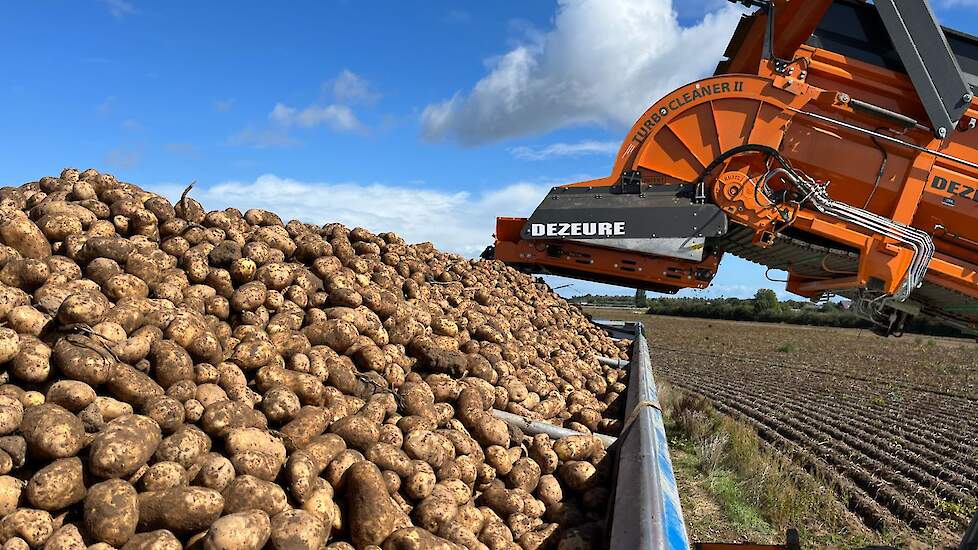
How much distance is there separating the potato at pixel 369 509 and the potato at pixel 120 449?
0.62 m

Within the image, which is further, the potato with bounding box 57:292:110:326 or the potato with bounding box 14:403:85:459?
the potato with bounding box 57:292:110:326

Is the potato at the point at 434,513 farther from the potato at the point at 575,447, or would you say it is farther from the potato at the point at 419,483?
the potato at the point at 575,447

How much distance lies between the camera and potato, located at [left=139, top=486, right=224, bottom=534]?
1.69 meters

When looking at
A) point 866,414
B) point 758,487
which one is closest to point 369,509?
point 758,487

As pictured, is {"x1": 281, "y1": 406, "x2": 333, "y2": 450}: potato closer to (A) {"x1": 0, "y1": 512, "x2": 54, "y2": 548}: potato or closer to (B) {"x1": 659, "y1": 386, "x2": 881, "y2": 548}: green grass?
(A) {"x1": 0, "y1": 512, "x2": 54, "y2": 548}: potato

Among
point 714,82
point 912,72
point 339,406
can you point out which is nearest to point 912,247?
point 912,72

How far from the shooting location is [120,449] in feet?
5.74

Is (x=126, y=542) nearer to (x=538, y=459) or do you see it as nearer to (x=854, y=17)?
(x=538, y=459)

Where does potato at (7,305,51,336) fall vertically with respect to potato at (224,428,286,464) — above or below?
above

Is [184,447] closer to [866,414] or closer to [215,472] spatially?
[215,472]

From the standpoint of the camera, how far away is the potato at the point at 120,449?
174 cm

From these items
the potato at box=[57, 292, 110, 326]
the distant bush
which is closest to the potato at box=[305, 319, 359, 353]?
the potato at box=[57, 292, 110, 326]

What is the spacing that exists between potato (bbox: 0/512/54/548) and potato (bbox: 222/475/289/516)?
0.44 m

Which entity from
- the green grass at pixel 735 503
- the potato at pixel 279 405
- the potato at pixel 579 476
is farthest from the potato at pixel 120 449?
the green grass at pixel 735 503
